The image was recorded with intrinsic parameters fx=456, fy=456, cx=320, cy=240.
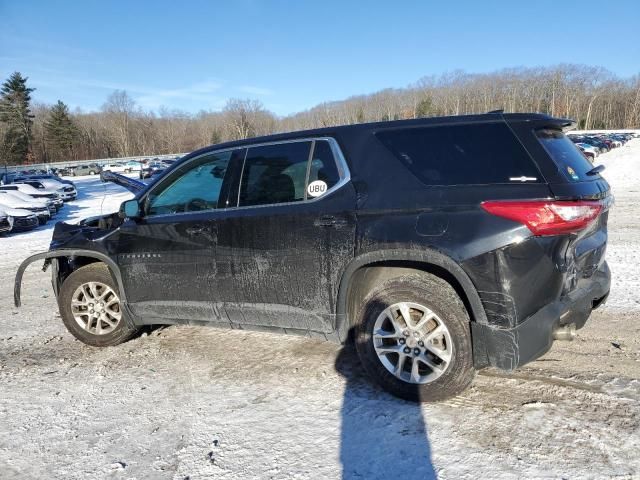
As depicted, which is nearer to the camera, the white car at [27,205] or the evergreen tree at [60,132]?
the white car at [27,205]

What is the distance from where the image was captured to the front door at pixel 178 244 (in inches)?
148

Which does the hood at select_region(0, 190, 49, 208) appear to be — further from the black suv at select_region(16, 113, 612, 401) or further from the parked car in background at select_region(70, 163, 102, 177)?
the parked car in background at select_region(70, 163, 102, 177)

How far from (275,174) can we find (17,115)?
89338 mm

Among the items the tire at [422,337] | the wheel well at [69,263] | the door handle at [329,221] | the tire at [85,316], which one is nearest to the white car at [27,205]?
the wheel well at [69,263]

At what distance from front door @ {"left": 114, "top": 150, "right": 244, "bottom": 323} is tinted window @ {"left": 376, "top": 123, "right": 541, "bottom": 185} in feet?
4.65

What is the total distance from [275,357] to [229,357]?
0.42 m

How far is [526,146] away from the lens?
2818 mm

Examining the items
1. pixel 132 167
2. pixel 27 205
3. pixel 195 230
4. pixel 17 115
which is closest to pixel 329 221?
Result: pixel 195 230

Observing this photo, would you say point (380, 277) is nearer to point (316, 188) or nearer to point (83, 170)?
point (316, 188)

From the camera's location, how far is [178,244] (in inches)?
152

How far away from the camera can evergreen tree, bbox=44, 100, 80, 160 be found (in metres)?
84.2

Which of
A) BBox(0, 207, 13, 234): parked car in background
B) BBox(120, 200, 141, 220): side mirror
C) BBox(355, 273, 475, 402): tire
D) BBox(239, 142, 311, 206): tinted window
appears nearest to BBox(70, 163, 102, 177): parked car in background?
BBox(0, 207, 13, 234): parked car in background

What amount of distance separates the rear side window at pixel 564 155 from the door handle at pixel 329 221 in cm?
136

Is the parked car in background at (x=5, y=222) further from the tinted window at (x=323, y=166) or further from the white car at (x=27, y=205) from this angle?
the tinted window at (x=323, y=166)
